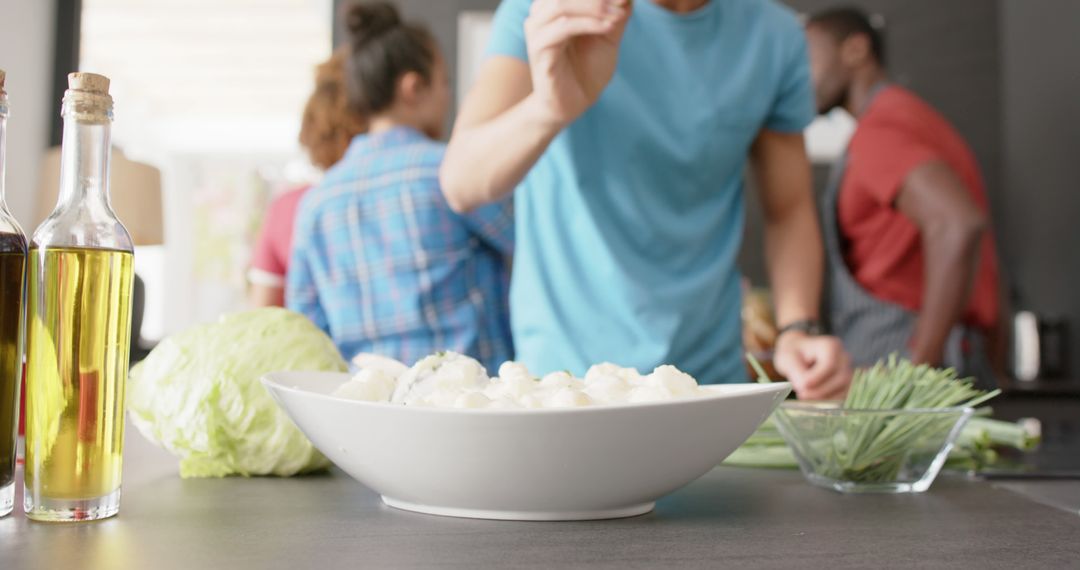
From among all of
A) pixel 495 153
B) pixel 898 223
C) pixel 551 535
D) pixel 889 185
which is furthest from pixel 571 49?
pixel 898 223

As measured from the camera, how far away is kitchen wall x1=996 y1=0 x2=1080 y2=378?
354 cm

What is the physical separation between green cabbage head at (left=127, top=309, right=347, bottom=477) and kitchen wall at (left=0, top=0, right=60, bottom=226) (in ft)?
9.55

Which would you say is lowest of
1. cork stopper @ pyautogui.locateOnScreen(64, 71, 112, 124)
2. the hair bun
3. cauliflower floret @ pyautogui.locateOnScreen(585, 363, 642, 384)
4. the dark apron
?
the dark apron

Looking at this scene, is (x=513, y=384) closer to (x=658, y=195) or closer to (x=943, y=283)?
(x=658, y=195)

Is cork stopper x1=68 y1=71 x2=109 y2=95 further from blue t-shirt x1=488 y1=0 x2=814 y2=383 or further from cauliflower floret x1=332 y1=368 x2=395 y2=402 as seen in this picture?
blue t-shirt x1=488 y1=0 x2=814 y2=383

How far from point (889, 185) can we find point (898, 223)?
145mm

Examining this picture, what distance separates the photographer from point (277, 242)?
2.30 m

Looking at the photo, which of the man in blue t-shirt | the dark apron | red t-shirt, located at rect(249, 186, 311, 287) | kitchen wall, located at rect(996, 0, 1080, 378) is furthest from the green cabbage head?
kitchen wall, located at rect(996, 0, 1080, 378)

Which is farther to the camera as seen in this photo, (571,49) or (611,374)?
(571,49)

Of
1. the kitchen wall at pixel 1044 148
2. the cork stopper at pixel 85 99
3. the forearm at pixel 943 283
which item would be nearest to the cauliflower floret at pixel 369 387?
the cork stopper at pixel 85 99

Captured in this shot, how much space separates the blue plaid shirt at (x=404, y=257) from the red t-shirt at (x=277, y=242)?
1.36 feet

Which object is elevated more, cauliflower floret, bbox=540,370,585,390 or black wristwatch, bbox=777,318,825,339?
cauliflower floret, bbox=540,370,585,390

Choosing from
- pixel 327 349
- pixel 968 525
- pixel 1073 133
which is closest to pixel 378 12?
pixel 327 349

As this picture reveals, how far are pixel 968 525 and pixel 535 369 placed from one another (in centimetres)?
87
